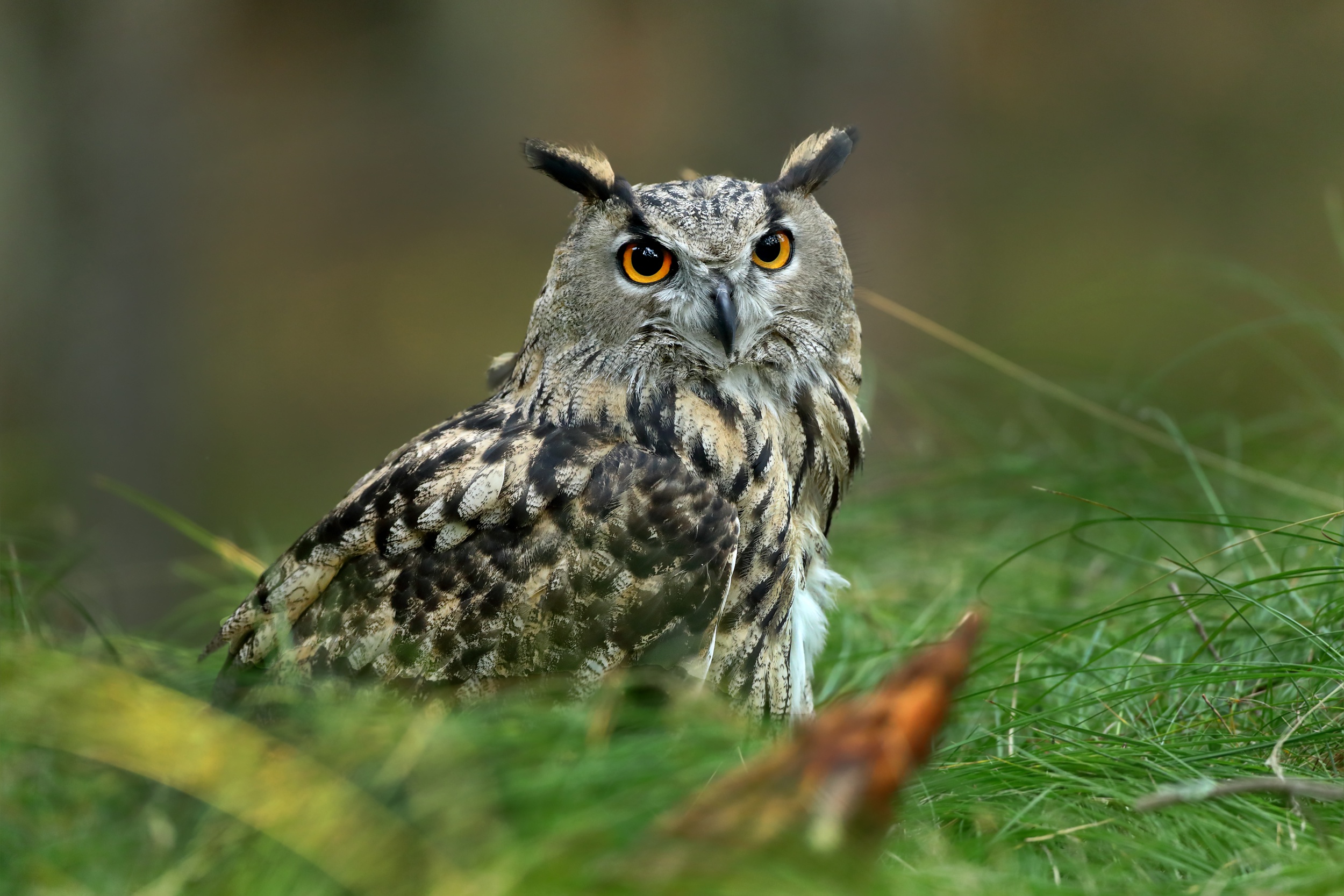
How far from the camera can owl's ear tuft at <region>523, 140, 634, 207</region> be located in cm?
196

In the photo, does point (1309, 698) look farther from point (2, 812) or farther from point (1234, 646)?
point (2, 812)

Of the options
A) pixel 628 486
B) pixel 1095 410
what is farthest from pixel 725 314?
pixel 1095 410

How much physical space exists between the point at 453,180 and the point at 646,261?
5.58 m

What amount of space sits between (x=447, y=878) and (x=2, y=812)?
54cm

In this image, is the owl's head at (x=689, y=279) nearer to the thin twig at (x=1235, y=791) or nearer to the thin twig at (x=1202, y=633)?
the thin twig at (x=1202, y=633)

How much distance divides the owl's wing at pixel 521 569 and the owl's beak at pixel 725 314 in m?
0.22

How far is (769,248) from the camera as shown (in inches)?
77.0

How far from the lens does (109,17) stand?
16.5ft

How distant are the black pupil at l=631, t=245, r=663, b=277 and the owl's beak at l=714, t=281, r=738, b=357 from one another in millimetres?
121

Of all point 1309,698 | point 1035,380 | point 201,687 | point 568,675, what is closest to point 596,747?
point 568,675

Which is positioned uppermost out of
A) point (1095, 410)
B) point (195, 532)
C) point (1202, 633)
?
point (1095, 410)

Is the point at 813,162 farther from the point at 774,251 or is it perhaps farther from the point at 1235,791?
the point at 1235,791

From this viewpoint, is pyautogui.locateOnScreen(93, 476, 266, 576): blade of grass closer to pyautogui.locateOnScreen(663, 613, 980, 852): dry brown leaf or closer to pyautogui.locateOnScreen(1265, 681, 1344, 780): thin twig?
pyautogui.locateOnScreen(663, 613, 980, 852): dry brown leaf

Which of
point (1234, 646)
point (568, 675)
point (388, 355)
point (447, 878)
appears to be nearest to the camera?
point (447, 878)
